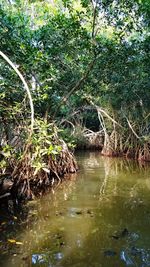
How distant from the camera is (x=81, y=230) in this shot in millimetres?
3707

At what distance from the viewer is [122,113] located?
11.7 meters

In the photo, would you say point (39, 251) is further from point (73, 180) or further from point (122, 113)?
point (122, 113)

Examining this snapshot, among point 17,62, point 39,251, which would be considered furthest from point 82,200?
point 17,62

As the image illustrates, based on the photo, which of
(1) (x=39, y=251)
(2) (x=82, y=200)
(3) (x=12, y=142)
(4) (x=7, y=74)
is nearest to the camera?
(1) (x=39, y=251)

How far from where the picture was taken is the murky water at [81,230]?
2.93m

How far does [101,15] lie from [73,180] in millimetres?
3773

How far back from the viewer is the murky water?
2.93m

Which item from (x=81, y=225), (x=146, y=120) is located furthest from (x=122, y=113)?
(x=81, y=225)

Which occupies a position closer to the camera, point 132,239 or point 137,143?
point 132,239

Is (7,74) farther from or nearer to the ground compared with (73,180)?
farther from the ground

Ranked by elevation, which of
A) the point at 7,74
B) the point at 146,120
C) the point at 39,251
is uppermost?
the point at 7,74

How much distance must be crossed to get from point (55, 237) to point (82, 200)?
1731 millimetres

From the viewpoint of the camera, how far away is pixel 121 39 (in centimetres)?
663

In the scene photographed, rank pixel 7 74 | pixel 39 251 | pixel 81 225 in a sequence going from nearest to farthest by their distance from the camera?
pixel 39 251 → pixel 81 225 → pixel 7 74
